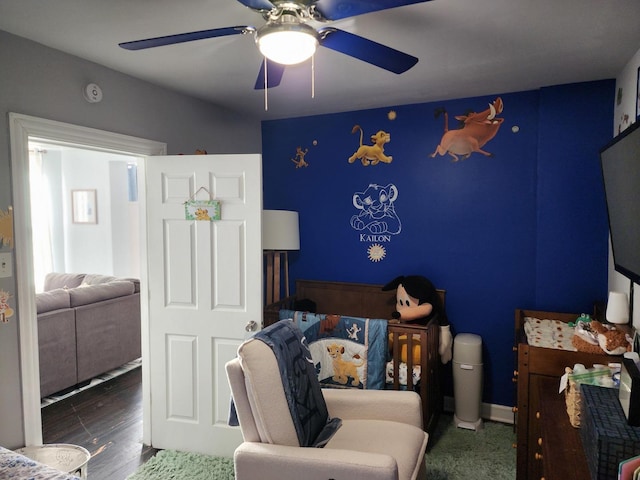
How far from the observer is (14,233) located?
2029mm

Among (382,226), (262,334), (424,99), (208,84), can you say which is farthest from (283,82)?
(262,334)

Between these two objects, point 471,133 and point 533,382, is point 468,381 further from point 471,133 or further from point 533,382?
point 471,133

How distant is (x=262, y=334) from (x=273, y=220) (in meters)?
1.63

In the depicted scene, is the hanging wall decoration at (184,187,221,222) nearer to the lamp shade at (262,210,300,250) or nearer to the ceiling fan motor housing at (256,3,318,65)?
the lamp shade at (262,210,300,250)

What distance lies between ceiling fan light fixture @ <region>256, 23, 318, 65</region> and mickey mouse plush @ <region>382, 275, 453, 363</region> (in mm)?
2023

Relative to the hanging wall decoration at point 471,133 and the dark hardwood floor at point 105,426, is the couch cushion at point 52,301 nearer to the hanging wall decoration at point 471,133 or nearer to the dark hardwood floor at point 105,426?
the dark hardwood floor at point 105,426

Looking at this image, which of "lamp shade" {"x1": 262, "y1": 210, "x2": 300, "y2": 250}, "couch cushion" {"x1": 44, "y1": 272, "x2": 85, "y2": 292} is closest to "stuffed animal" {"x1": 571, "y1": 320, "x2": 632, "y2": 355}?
"lamp shade" {"x1": 262, "y1": 210, "x2": 300, "y2": 250}

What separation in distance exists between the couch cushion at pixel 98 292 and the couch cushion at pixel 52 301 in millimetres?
53

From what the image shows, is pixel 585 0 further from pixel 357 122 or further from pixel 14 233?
pixel 14 233

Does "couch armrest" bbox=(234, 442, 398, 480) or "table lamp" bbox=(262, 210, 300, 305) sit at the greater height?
"table lamp" bbox=(262, 210, 300, 305)

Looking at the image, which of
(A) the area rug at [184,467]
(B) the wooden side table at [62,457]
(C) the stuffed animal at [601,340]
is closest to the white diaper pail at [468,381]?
(C) the stuffed animal at [601,340]

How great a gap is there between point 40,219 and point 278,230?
4.02 metres

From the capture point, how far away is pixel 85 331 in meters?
3.72

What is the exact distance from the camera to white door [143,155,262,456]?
261 centimetres
